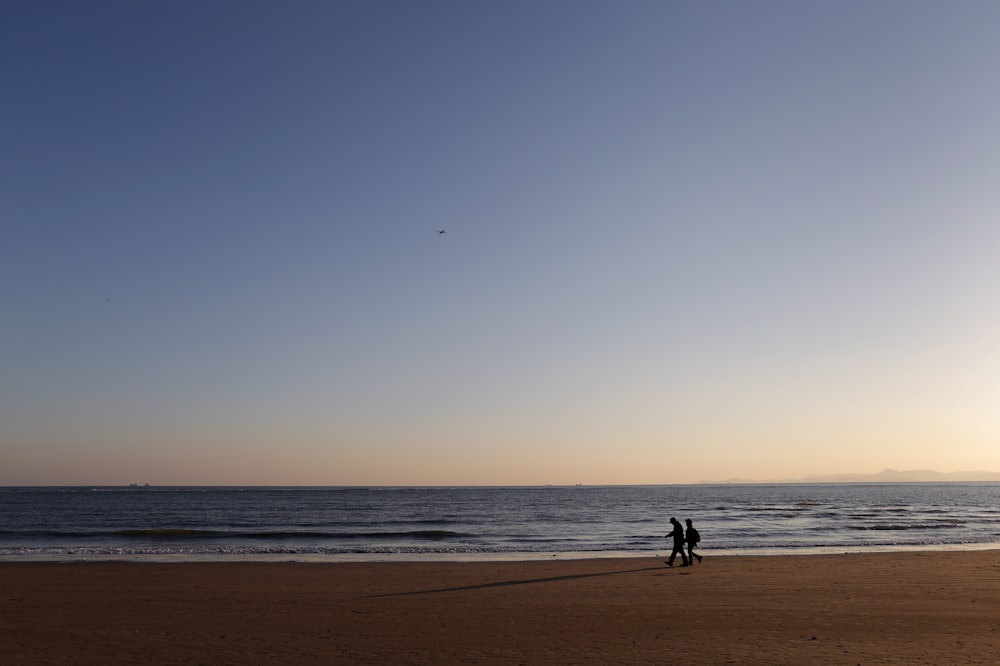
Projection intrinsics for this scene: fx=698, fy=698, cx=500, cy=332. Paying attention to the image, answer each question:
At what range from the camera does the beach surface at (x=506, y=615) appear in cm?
1047

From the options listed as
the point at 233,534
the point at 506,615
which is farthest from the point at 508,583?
the point at 233,534

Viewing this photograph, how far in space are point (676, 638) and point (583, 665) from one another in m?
2.43

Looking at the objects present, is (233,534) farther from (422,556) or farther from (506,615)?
(506,615)

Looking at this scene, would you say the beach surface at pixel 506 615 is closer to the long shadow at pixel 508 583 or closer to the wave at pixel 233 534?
the long shadow at pixel 508 583

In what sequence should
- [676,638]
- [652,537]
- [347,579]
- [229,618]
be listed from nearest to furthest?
[676,638]
[229,618]
[347,579]
[652,537]

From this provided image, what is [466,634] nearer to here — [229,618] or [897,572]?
[229,618]

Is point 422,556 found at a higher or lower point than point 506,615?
lower

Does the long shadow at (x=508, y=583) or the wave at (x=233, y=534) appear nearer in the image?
the long shadow at (x=508, y=583)

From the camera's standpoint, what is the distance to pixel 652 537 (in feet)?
121

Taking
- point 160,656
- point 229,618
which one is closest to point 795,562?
point 229,618

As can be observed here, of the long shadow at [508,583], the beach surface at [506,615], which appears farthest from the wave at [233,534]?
the long shadow at [508,583]

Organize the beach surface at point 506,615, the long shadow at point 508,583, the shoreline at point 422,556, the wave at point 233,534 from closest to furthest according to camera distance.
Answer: the beach surface at point 506,615 < the long shadow at point 508,583 < the shoreline at point 422,556 < the wave at point 233,534

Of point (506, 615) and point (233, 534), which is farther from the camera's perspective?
point (233, 534)

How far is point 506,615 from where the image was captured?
13.7 meters
